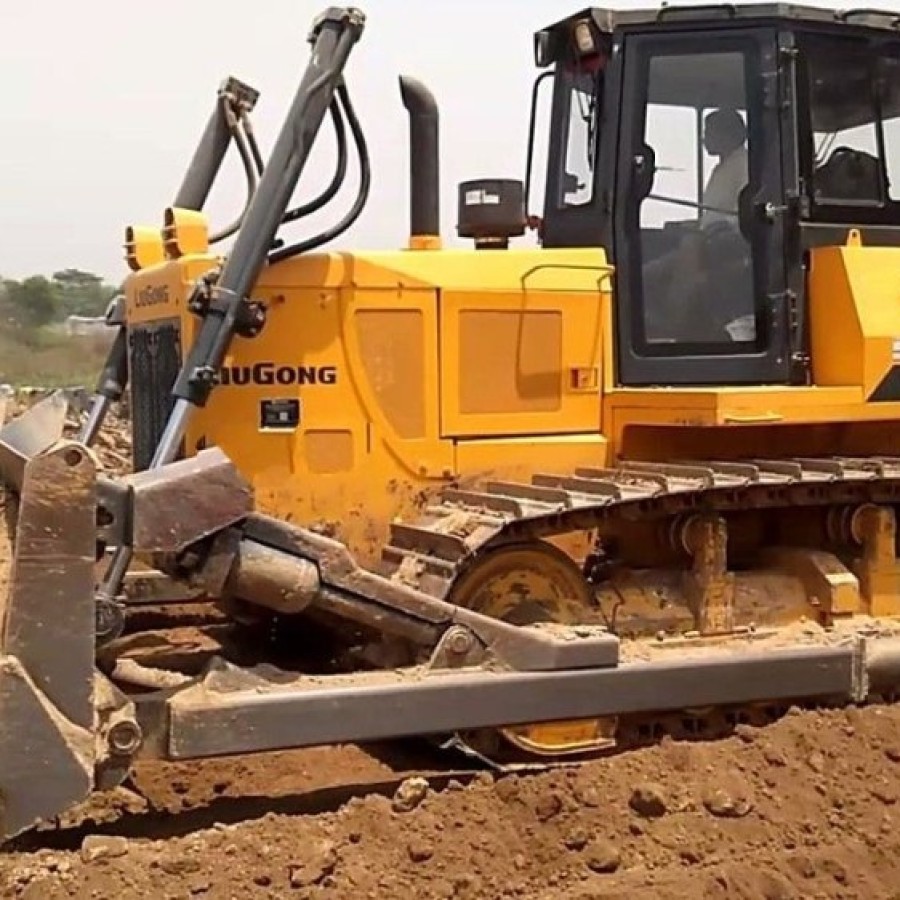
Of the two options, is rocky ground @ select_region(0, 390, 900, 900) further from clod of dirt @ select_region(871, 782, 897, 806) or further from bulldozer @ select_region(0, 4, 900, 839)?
bulldozer @ select_region(0, 4, 900, 839)

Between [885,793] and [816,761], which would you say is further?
[816,761]

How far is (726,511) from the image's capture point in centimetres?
658

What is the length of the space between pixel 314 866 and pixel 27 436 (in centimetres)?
169

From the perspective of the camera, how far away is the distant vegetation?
118ft

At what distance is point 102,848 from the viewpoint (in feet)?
15.4

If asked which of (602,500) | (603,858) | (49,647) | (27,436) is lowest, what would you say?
(603,858)

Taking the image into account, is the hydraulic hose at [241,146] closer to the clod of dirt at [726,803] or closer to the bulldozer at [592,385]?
the bulldozer at [592,385]

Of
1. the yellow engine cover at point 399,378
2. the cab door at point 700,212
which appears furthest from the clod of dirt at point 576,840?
the cab door at point 700,212

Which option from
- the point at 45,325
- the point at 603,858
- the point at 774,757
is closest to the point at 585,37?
the point at 774,757

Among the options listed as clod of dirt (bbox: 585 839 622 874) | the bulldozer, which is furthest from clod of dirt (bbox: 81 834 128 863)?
clod of dirt (bbox: 585 839 622 874)

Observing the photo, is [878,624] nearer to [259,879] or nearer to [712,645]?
[712,645]

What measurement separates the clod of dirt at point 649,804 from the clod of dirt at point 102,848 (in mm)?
1619

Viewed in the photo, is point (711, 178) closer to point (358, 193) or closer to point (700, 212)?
point (700, 212)

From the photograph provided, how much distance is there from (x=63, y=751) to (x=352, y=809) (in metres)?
1.01
